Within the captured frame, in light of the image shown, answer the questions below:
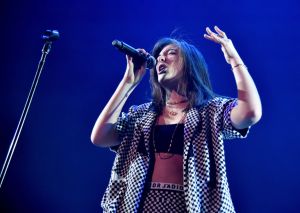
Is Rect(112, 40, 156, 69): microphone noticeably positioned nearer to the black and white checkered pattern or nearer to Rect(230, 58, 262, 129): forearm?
Rect(230, 58, 262, 129): forearm

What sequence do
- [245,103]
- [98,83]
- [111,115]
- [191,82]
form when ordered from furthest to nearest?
[98,83] → [191,82] → [111,115] → [245,103]

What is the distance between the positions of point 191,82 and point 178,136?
0.99 ft

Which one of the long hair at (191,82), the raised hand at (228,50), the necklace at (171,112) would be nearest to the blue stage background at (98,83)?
the long hair at (191,82)

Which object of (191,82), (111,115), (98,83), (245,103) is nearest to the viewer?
(245,103)

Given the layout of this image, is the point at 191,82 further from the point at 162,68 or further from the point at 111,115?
the point at 111,115

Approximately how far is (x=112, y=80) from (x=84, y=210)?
723mm

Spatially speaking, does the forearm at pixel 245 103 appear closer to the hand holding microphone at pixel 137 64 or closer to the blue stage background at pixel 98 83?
the hand holding microphone at pixel 137 64

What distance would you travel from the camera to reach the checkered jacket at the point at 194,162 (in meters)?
1.16

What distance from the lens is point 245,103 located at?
1.17m

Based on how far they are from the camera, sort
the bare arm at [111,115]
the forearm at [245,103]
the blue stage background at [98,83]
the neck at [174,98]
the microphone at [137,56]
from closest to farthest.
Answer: the forearm at [245,103] < the microphone at [137,56] < the bare arm at [111,115] < the neck at [174,98] < the blue stage background at [98,83]

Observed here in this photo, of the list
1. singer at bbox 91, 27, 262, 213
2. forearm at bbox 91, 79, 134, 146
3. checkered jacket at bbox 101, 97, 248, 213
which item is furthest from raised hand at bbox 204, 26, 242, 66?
forearm at bbox 91, 79, 134, 146

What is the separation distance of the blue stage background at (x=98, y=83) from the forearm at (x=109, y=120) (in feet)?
1.91

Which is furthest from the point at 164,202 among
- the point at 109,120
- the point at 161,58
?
the point at 161,58

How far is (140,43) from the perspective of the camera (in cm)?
208
